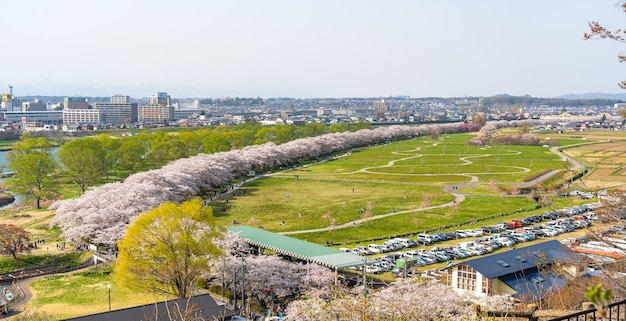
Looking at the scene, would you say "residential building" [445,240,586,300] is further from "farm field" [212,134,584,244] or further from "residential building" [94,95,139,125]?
"residential building" [94,95,139,125]

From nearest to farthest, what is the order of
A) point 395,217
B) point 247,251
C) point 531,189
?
point 247,251 → point 395,217 → point 531,189

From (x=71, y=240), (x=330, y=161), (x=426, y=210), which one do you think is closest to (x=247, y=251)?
(x=71, y=240)

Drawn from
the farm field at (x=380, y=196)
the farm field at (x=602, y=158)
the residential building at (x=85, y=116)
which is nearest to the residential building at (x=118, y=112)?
the residential building at (x=85, y=116)

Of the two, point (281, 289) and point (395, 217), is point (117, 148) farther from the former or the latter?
point (281, 289)

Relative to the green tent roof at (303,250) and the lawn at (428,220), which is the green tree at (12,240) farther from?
the lawn at (428,220)

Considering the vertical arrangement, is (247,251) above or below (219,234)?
below

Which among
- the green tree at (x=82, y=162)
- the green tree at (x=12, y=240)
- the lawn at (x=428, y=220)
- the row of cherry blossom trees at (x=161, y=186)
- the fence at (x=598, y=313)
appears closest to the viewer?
the fence at (x=598, y=313)
